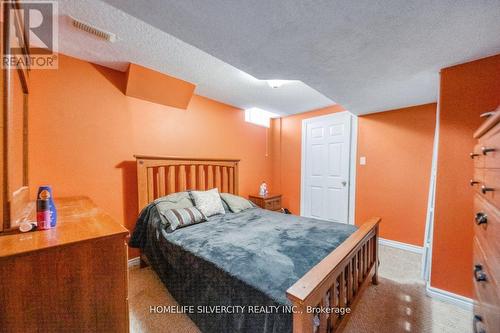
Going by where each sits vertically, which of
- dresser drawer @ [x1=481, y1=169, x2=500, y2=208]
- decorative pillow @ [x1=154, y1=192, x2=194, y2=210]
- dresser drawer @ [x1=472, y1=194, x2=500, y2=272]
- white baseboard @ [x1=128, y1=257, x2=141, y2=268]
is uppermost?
dresser drawer @ [x1=481, y1=169, x2=500, y2=208]

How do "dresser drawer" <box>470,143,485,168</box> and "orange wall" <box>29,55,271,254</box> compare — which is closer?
"dresser drawer" <box>470,143,485,168</box>

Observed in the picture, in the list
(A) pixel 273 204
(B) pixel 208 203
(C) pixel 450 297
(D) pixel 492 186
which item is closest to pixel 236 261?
(B) pixel 208 203

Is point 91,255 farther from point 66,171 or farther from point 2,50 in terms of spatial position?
point 66,171

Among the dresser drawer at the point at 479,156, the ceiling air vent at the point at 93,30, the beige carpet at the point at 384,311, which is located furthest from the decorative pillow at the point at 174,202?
the dresser drawer at the point at 479,156

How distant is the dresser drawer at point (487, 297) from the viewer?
78 cm

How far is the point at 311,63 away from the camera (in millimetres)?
1626

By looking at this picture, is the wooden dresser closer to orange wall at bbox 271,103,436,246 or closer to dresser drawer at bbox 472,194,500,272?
dresser drawer at bbox 472,194,500,272

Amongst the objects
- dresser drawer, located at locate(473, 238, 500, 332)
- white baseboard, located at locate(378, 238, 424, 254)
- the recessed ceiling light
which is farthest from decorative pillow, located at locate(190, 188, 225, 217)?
white baseboard, located at locate(378, 238, 424, 254)

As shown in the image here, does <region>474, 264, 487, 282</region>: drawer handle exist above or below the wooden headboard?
below

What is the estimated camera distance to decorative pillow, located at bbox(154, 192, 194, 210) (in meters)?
2.09

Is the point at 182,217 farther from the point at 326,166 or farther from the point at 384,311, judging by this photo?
the point at 326,166

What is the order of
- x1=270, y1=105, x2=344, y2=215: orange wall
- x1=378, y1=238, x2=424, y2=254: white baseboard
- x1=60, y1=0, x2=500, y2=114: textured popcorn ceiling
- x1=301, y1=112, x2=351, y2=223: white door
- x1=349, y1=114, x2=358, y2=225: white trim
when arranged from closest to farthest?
x1=60, y1=0, x2=500, y2=114: textured popcorn ceiling → x1=378, y1=238, x2=424, y2=254: white baseboard → x1=349, y1=114, x2=358, y2=225: white trim → x1=301, y1=112, x2=351, y2=223: white door → x1=270, y1=105, x2=344, y2=215: orange wall

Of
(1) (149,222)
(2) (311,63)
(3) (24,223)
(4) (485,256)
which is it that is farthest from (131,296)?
(2) (311,63)

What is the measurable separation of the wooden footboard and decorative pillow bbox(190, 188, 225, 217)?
1485 mm
